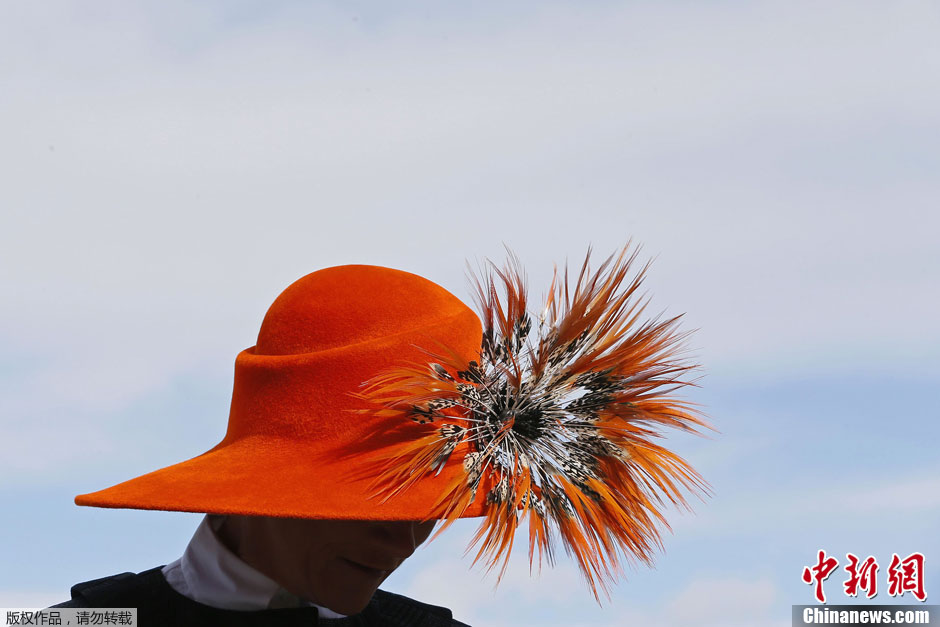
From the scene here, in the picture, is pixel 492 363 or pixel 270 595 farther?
pixel 270 595

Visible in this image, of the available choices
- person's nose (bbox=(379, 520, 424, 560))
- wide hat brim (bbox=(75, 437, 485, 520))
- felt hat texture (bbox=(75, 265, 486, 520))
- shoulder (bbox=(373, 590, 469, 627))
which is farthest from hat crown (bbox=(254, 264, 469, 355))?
shoulder (bbox=(373, 590, 469, 627))

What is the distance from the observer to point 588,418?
2.52 metres

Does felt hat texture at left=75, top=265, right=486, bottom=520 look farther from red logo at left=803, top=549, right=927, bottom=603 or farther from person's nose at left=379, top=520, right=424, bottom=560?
red logo at left=803, top=549, right=927, bottom=603

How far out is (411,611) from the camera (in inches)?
128

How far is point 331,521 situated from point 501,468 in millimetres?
428

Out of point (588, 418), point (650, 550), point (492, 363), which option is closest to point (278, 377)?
point (492, 363)

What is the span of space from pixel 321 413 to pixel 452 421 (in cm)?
31

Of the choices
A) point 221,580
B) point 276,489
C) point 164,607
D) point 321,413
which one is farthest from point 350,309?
point 164,607

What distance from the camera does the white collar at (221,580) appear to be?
2732mm

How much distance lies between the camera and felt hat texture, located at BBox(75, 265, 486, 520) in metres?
2.38

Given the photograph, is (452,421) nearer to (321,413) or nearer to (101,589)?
(321,413)

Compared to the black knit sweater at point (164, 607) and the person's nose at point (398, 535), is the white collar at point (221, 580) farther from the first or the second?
the person's nose at point (398, 535)

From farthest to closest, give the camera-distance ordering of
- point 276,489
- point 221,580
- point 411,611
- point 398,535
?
point 411,611, point 221,580, point 398,535, point 276,489

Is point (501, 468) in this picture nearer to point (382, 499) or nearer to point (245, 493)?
point (382, 499)
